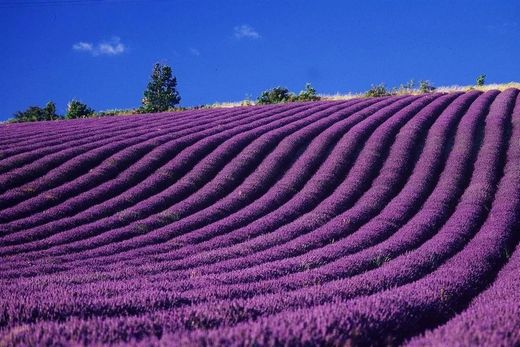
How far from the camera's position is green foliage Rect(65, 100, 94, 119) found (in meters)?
52.8

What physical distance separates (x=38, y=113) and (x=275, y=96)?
2805cm

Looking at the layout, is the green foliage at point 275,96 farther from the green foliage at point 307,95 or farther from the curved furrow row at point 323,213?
the curved furrow row at point 323,213

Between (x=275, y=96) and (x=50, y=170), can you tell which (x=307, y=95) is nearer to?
(x=275, y=96)

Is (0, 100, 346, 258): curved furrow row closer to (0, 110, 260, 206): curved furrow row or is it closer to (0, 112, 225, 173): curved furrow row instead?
(0, 110, 260, 206): curved furrow row

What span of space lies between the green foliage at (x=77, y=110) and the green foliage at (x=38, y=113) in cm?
208

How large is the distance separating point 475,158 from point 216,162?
10.4 m

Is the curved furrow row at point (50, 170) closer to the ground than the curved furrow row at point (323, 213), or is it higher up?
higher up

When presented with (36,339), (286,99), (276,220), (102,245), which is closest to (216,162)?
(276,220)

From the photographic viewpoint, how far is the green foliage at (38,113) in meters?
53.4

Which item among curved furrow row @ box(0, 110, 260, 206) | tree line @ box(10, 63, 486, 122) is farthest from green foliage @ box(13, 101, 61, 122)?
curved furrow row @ box(0, 110, 260, 206)

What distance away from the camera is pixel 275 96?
1813 inches

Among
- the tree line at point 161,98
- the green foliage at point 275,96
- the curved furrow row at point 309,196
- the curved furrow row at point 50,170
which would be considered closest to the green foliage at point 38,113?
the tree line at point 161,98

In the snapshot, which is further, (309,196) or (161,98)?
(161,98)

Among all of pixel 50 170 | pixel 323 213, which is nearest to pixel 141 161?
pixel 50 170
